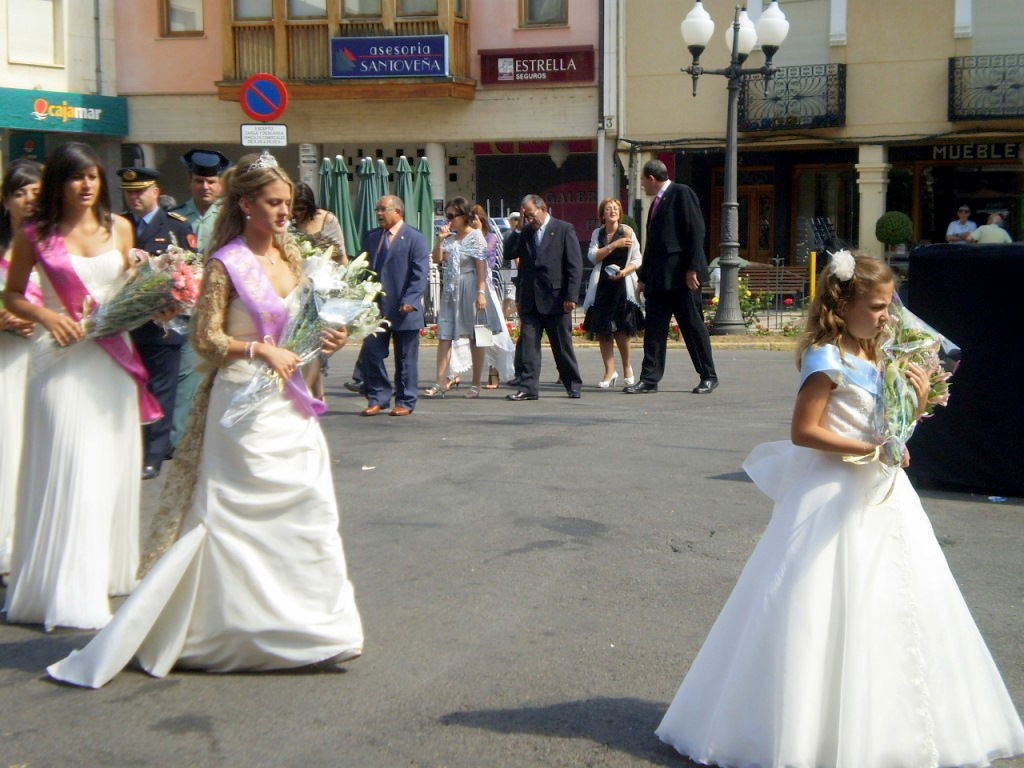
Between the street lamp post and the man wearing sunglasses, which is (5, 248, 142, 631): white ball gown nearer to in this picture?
the street lamp post

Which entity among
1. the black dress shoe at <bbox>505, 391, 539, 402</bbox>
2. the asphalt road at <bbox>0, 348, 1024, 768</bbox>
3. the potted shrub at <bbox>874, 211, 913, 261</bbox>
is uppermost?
the potted shrub at <bbox>874, 211, 913, 261</bbox>

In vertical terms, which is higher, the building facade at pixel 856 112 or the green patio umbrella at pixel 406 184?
the building facade at pixel 856 112

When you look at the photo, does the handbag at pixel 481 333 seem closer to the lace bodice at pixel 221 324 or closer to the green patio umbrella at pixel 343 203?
the lace bodice at pixel 221 324

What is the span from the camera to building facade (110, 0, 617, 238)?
28.9 metres

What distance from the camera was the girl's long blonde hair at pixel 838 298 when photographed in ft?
13.9

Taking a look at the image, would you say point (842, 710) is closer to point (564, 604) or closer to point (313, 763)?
point (313, 763)

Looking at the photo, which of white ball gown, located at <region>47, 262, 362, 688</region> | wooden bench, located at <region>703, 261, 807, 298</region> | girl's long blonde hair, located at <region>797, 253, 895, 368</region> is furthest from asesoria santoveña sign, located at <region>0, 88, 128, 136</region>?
girl's long blonde hair, located at <region>797, 253, 895, 368</region>

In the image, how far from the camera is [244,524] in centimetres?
511

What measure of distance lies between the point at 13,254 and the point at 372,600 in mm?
2146

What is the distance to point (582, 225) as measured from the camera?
1186 inches

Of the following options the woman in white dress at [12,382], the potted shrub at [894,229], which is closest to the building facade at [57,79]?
the potted shrub at [894,229]

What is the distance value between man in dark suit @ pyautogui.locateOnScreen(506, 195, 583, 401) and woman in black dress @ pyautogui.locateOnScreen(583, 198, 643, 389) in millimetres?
448

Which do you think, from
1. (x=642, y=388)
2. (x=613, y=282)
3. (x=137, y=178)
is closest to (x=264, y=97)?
(x=613, y=282)

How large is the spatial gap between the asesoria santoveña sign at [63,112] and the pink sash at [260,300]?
2422 cm
